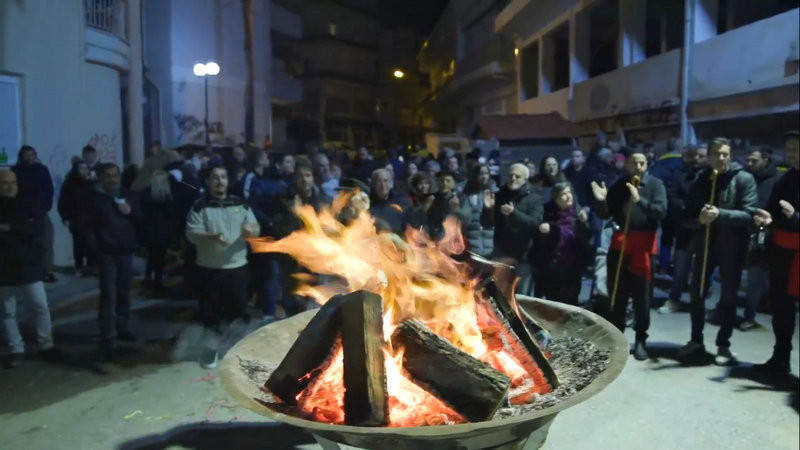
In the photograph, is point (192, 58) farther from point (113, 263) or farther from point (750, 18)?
point (750, 18)

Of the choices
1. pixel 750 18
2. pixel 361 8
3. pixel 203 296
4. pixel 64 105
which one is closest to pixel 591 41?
pixel 361 8

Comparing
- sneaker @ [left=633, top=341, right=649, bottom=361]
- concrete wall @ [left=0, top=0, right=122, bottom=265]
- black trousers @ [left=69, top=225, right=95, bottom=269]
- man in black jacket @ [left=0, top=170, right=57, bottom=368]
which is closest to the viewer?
concrete wall @ [left=0, top=0, right=122, bottom=265]

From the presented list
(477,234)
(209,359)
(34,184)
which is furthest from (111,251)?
(477,234)

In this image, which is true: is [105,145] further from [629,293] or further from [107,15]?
[629,293]

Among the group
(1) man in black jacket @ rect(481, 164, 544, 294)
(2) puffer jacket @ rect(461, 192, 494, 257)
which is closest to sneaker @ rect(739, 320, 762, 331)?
(1) man in black jacket @ rect(481, 164, 544, 294)

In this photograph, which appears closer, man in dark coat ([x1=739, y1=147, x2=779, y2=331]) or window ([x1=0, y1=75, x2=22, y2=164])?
window ([x1=0, y1=75, x2=22, y2=164])

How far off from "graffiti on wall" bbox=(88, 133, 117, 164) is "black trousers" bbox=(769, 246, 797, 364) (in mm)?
4463

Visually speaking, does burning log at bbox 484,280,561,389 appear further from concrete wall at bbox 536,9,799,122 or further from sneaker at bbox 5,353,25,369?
concrete wall at bbox 536,9,799,122

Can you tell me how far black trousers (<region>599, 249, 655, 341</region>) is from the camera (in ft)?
16.5

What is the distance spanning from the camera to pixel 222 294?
529cm

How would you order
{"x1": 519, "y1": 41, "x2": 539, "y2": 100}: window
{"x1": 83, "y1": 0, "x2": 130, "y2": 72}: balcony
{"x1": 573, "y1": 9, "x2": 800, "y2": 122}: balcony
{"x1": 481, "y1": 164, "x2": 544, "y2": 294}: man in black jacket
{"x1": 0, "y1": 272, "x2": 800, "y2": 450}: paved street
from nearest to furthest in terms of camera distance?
{"x1": 83, "y1": 0, "x2": 130, "y2": 72}: balcony → {"x1": 0, "y1": 272, "x2": 800, "y2": 450}: paved street → {"x1": 481, "y1": 164, "x2": 544, "y2": 294}: man in black jacket → {"x1": 519, "y1": 41, "x2": 539, "y2": 100}: window → {"x1": 573, "y1": 9, "x2": 800, "y2": 122}: balcony

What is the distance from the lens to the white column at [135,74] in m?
2.86

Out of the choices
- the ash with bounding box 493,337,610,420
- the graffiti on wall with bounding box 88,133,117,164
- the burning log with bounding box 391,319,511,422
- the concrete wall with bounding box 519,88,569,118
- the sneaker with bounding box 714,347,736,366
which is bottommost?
the sneaker with bounding box 714,347,736,366

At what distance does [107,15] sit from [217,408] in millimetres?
2637
